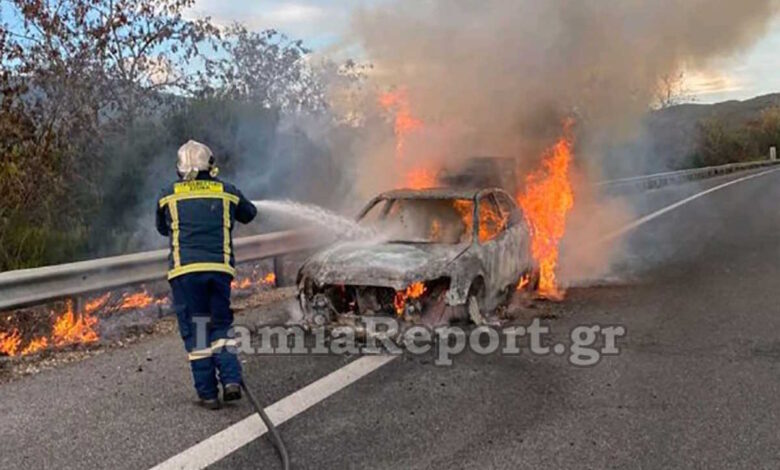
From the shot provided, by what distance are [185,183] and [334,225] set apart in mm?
3493

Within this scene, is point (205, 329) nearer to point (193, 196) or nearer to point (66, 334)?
point (193, 196)

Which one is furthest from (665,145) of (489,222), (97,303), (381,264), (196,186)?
(196,186)

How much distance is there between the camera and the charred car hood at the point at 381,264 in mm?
6047

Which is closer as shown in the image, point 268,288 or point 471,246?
point 471,246

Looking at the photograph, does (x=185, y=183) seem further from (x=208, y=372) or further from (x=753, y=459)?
(x=753, y=459)

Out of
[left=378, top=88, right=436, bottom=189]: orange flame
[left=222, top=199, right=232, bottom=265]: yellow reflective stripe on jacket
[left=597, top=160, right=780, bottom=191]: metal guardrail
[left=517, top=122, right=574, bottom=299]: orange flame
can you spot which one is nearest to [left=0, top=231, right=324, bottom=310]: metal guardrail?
[left=222, top=199, right=232, bottom=265]: yellow reflective stripe on jacket

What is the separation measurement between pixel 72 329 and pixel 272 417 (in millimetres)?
3099

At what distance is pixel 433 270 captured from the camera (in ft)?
20.2

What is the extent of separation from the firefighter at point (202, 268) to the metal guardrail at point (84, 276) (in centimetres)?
188

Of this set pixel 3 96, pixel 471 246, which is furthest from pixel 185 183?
pixel 3 96

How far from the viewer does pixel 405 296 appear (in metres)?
6.05

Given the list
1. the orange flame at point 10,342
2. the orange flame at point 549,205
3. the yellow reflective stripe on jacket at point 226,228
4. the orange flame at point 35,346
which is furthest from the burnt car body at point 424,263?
the orange flame at point 10,342

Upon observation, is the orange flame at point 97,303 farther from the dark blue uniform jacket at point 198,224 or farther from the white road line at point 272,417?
the white road line at point 272,417

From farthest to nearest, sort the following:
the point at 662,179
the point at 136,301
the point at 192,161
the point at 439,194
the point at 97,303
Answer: the point at 662,179
the point at 136,301
the point at 439,194
the point at 97,303
the point at 192,161
